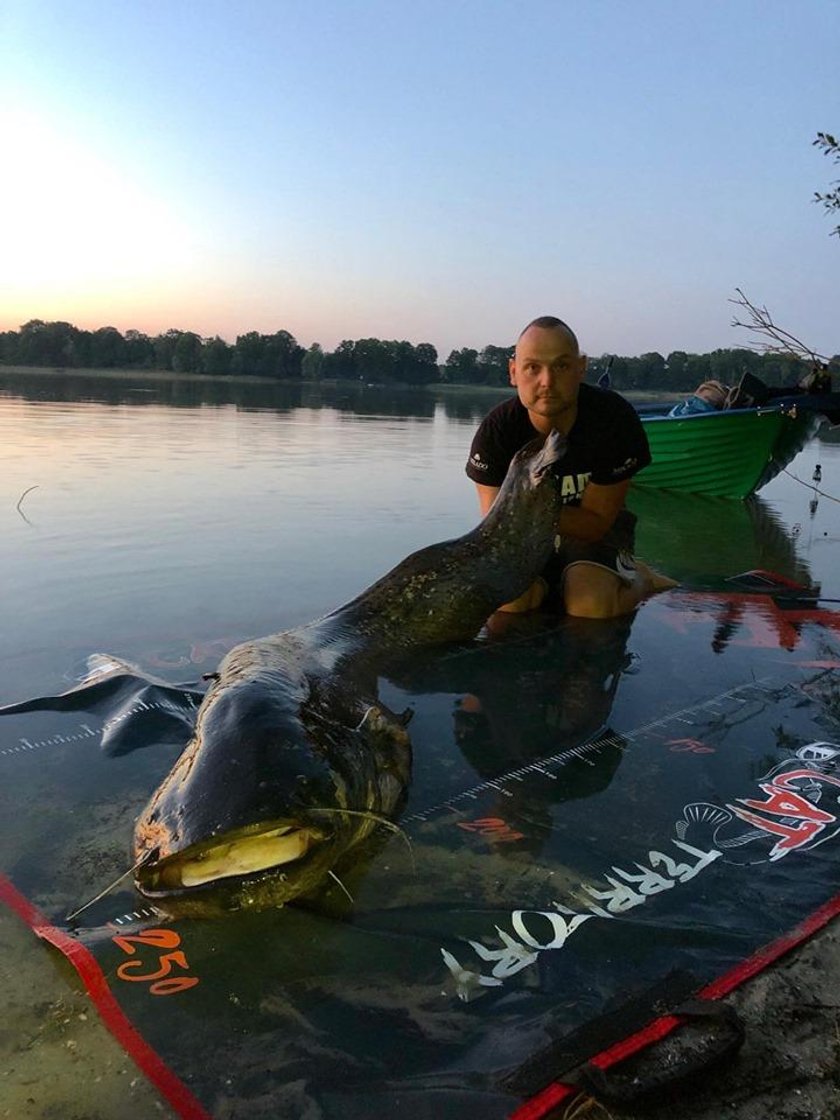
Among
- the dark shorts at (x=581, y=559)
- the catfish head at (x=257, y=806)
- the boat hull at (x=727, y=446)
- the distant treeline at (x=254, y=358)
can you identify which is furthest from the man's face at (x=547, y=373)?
the distant treeline at (x=254, y=358)

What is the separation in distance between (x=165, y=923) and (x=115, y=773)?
910 mm

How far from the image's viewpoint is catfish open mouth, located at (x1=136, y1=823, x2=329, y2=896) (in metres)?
1.76

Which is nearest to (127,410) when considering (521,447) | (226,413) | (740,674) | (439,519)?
(226,413)

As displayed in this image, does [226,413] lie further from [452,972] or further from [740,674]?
[452,972]

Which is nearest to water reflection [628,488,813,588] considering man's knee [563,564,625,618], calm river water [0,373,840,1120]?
calm river water [0,373,840,1120]

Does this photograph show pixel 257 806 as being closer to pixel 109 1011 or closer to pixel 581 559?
pixel 109 1011

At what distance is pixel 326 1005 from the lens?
64.0 inches

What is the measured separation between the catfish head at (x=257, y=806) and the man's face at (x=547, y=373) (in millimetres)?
2865

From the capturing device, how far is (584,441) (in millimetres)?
5043

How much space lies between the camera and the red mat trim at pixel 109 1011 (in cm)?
139

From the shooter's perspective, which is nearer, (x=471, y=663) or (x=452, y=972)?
(x=452, y=972)

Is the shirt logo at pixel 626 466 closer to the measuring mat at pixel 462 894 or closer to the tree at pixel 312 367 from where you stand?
the measuring mat at pixel 462 894

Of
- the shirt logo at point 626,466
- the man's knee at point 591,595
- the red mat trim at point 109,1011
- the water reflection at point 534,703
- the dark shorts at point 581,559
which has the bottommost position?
the red mat trim at point 109,1011

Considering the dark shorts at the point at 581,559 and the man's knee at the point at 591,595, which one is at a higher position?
the dark shorts at the point at 581,559
